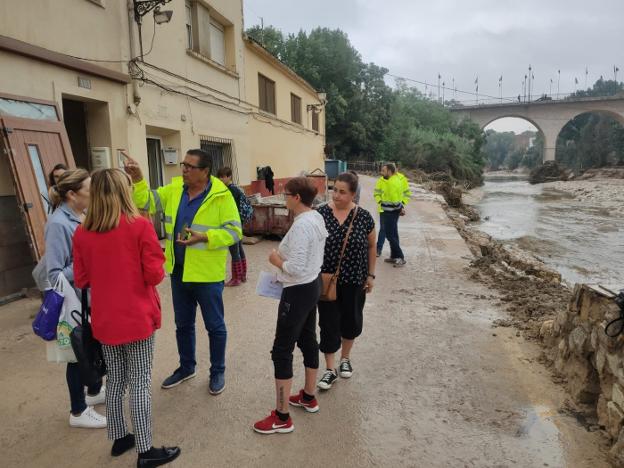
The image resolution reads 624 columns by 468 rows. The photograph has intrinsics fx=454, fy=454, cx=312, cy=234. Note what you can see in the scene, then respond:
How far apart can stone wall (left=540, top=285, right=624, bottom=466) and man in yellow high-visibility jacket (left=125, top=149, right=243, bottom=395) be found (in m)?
2.64

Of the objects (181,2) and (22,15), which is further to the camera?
(181,2)

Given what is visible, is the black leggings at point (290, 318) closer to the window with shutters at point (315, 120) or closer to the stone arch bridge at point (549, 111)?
the window with shutters at point (315, 120)

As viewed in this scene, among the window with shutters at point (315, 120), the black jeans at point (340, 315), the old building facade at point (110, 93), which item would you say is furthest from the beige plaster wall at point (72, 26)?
the window with shutters at point (315, 120)

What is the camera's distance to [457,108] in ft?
208

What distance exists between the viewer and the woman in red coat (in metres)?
2.31

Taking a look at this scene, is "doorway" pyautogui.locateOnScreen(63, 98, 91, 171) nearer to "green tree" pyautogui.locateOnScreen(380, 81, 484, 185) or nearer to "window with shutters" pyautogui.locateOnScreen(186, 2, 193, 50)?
"window with shutters" pyautogui.locateOnScreen(186, 2, 193, 50)

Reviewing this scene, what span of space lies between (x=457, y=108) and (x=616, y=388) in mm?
66039

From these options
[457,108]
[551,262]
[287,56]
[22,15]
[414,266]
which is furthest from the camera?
[457,108]

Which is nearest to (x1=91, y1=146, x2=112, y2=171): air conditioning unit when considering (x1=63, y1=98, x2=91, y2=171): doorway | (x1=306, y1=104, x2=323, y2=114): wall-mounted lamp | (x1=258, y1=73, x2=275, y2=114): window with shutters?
(x1=63, y1=98, x2=91, y2=171): doorway

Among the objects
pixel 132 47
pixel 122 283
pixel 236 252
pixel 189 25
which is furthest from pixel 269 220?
pixel 122 283

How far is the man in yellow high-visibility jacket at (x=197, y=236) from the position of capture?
317 cm

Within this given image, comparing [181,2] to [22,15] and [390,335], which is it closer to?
[22,15]

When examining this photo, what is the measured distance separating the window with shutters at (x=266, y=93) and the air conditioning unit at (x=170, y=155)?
228 inches

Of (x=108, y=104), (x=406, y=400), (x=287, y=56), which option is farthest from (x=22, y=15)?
(x=287, y=56)
